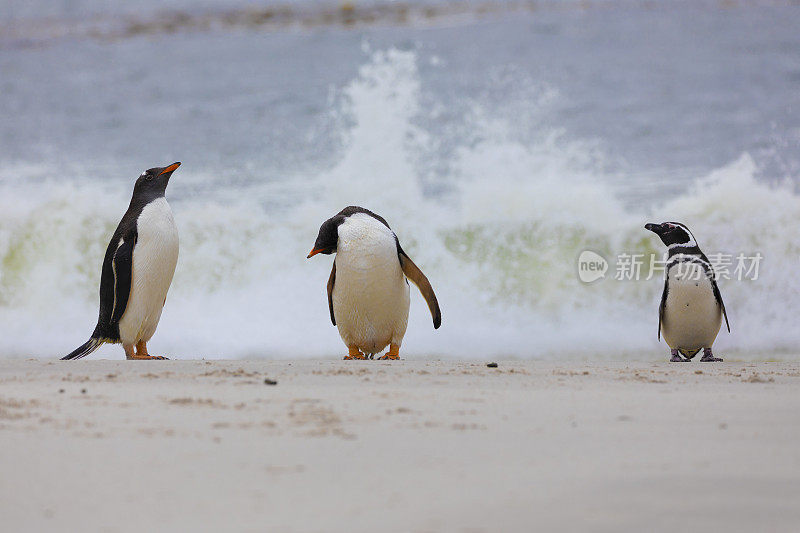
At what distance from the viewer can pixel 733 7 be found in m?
12.9

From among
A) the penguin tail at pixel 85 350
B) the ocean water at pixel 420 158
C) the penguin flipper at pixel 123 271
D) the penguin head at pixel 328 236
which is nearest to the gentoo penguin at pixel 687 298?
the ocean water at pixel 420 158

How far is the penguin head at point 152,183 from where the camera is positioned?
592 centimetres

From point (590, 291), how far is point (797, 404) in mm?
5508

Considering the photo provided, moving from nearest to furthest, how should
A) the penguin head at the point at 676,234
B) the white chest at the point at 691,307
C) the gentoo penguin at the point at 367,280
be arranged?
the gentoo penguin at the point at 367,280
the white chest at the point at 691,307
the penguin head at the point at 676,234

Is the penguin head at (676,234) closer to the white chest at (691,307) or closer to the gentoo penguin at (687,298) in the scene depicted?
the gentoo penguin at (687,298)

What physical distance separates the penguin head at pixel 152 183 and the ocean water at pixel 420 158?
2694 millimetres

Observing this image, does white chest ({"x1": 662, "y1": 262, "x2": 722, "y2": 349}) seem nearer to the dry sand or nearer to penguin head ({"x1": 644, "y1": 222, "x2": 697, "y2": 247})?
penguin head ({"x1": 644, "y1": 222, "x2": 697, "y2": 247})

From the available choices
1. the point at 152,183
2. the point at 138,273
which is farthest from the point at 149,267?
the point at 152,183

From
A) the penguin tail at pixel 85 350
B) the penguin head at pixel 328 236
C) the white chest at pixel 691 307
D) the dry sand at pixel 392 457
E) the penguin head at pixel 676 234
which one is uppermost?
the penguin head at pixel 676 234

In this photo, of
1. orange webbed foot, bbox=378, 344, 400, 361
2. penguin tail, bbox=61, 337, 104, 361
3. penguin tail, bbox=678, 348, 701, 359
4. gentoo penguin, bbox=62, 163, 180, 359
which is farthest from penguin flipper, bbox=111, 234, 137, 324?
penguin tail, bbox=678, 348, 701, 359

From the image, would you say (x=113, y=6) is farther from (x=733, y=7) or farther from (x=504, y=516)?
(x=504, y=516)

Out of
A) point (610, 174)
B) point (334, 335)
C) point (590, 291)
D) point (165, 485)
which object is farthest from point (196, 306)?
point (165, 485)

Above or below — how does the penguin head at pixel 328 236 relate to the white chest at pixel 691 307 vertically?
above

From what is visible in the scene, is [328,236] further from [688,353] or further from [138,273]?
[688,353]
